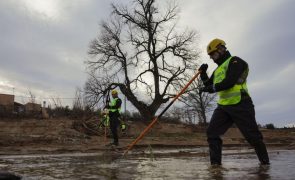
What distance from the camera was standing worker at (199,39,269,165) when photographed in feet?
20.1

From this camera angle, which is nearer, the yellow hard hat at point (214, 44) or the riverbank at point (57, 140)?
the yellow hard hat at point (214, 44)

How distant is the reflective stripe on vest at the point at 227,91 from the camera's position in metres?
6.21

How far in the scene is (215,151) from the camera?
6434mm

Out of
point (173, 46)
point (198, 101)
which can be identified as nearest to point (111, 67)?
point (173, 46)

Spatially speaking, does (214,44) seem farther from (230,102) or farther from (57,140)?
(57,140)

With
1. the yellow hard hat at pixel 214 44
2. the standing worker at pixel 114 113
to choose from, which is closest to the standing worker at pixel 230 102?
the yellow hard hat at pixel 214 44

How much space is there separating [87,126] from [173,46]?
15095 mm

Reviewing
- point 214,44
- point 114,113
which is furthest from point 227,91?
point 114,113

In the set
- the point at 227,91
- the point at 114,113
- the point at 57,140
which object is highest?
the point at 114,113

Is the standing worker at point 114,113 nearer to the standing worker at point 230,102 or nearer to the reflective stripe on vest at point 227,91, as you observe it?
the standing worker at point 230,102

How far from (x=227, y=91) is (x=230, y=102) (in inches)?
6.4

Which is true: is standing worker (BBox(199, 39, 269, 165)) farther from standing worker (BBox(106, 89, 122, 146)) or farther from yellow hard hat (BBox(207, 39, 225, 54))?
standing worker (BBox(106, 89, 122, 146))

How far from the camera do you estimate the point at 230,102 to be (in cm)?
628

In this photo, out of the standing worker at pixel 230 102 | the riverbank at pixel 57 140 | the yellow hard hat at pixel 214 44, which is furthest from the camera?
the riverbank at pixel 57 140
